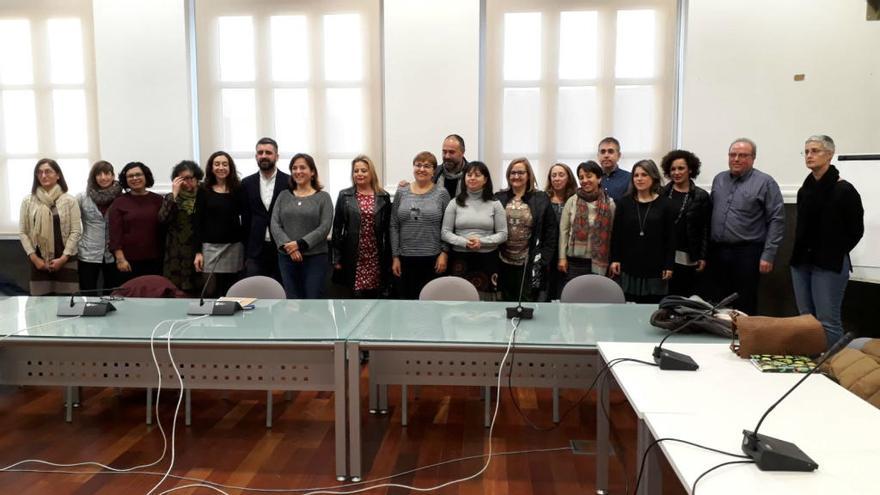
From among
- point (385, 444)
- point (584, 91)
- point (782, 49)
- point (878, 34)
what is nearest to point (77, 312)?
point (385, 444)

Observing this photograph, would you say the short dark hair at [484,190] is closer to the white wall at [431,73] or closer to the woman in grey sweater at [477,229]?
the woman in grey sweater at [477,229]

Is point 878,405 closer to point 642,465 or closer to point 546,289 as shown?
point 642,465

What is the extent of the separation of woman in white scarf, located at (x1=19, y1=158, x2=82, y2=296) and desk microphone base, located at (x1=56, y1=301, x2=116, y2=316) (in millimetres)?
1960

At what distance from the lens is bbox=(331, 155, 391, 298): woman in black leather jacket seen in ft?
13.5

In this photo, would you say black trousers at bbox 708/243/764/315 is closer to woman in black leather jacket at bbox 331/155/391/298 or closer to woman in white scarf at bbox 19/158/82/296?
woman in black leather jacket at bbox 331/155/391/298

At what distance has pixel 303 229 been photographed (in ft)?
13.2

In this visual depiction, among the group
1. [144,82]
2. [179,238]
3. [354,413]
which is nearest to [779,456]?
[354,413]

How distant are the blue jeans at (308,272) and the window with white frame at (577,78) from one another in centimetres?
197

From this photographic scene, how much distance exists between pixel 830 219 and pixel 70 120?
5968mm

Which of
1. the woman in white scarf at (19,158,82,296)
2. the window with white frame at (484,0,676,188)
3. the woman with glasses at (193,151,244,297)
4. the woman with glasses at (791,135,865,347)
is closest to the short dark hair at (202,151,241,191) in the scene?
the woman with glasses at (193,151,244,297)

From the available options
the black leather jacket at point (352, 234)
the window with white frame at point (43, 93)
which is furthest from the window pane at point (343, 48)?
the window with white frame at point (43, 93)

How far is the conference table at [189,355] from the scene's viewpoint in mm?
2305

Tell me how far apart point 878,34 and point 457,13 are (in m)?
3.24

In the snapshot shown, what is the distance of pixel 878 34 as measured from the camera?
4.75 metres
